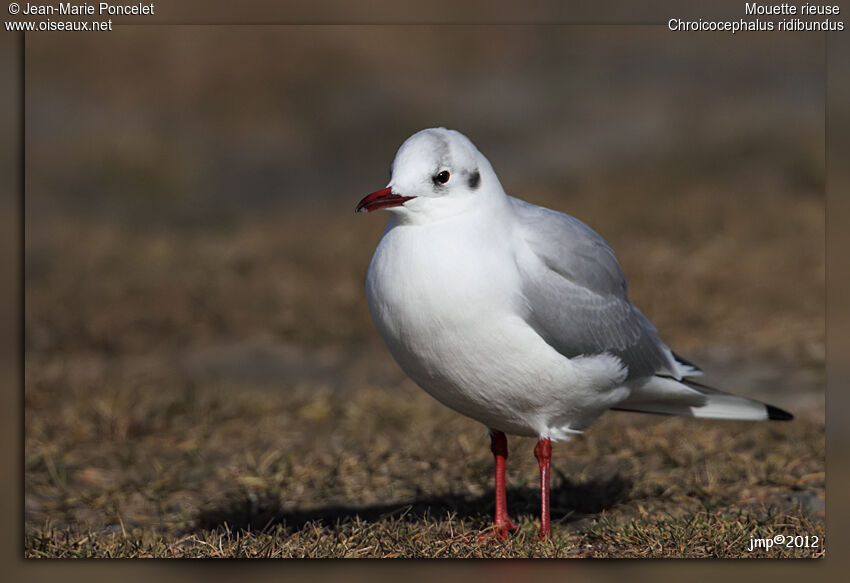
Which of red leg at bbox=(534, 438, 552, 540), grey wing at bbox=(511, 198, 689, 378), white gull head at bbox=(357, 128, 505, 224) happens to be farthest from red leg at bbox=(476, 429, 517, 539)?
white gull head at bbox=(357, 128, 505, 224)

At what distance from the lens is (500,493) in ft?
12.9

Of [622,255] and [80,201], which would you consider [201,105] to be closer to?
[80,201]

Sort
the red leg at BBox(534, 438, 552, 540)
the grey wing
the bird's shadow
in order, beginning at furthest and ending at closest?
the bird's shadow, the red leg at BBox(534, 438, 552, 540), the grey wing

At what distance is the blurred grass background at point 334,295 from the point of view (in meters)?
4.38

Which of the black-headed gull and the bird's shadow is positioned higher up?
the black-headed gull

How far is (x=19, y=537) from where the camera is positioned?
3627mm

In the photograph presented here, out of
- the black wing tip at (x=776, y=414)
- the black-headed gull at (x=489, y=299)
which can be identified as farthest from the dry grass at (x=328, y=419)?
the black-headed gull at (x=489, y=299)

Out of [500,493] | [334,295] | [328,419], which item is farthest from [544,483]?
[334,295]

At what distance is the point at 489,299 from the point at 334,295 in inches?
171

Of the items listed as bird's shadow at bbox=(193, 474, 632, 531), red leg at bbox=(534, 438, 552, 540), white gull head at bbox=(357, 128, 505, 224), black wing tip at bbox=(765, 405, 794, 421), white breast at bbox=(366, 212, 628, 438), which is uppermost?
white gull head at bbox=(357, 128, 505, 224)

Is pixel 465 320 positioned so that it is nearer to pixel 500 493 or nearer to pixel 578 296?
pixel 578 296

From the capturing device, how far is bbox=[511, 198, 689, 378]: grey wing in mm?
3553

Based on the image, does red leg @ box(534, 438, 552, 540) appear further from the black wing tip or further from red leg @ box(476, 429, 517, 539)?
the black wing tip

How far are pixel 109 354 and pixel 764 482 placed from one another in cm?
432
